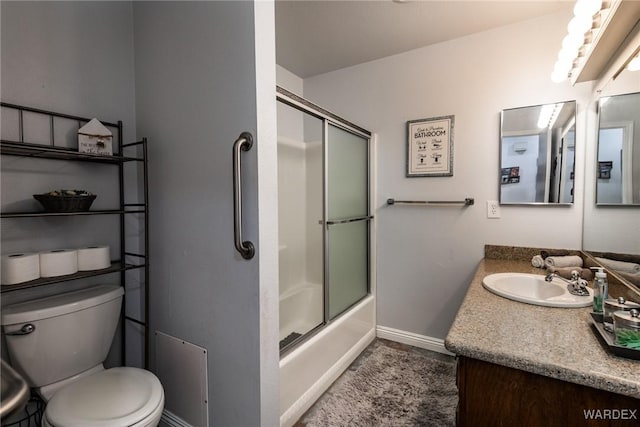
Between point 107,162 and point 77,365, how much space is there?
37.3 inches

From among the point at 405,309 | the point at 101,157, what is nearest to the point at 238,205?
the point at 101,157

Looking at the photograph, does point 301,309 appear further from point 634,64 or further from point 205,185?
point 634,64

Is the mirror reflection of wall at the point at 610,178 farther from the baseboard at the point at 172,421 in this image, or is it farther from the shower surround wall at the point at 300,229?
the baseboard at the point at 172,421

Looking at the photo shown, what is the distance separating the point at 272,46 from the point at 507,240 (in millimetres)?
1883

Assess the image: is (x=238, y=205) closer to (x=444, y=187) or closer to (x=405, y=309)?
(x=444, y=187)

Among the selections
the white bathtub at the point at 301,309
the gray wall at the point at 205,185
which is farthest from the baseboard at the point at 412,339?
the gray wall at the point at 205,185

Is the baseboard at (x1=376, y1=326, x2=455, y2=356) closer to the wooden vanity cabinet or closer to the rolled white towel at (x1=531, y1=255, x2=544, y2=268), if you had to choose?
the rolled white towel at (x1=531, y1=255, x2=544, y2=268)

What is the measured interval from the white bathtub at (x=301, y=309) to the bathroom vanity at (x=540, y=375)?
112 centimetres

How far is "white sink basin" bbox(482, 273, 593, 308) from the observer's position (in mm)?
1163

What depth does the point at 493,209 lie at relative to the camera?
79.8 inches

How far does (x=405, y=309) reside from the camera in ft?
7.86

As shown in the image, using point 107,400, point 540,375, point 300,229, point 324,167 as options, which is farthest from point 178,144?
point 540,375

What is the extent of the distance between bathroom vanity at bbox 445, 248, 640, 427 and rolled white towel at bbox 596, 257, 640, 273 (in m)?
0.32

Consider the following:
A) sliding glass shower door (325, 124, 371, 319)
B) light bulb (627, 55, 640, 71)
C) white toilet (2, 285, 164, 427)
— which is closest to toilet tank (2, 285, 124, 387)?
white toilet (2, 285, 164, 427)
